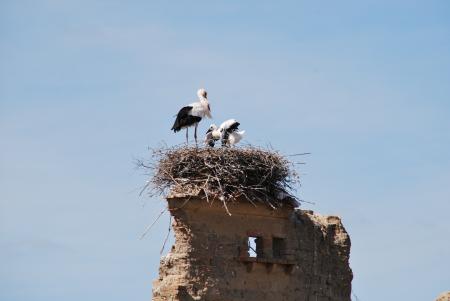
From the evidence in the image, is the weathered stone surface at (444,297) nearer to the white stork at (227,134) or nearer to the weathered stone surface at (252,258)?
the weathered stone surface at (252,258)

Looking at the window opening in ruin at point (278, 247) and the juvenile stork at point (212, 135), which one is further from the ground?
the juvenile stork at point (212, 135)

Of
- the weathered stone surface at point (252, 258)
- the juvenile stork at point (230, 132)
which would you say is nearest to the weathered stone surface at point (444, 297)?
the weathered stone surface at point (252, 258)

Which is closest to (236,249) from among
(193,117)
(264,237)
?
(264,237)

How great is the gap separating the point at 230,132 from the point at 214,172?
5.69ft

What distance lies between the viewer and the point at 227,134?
1180 inches

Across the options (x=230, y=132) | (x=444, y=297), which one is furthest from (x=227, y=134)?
(x=444, y=297)

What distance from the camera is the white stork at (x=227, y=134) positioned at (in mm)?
29875

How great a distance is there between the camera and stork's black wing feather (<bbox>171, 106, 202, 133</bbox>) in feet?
98.2

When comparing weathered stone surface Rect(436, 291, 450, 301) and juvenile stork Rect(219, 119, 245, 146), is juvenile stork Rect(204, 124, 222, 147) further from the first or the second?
weathered stone surface Rect(436, 291, 450, 301)

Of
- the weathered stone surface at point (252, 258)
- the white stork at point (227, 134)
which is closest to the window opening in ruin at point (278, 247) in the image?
the weathered stone surface at point (252, 258)

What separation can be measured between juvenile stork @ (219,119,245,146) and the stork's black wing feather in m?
0.49

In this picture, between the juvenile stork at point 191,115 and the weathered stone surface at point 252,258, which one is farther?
the juvenile stork at point 191,115

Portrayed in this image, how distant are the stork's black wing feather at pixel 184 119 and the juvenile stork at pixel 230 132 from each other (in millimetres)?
486

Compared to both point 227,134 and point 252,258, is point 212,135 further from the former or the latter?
point 252,258
